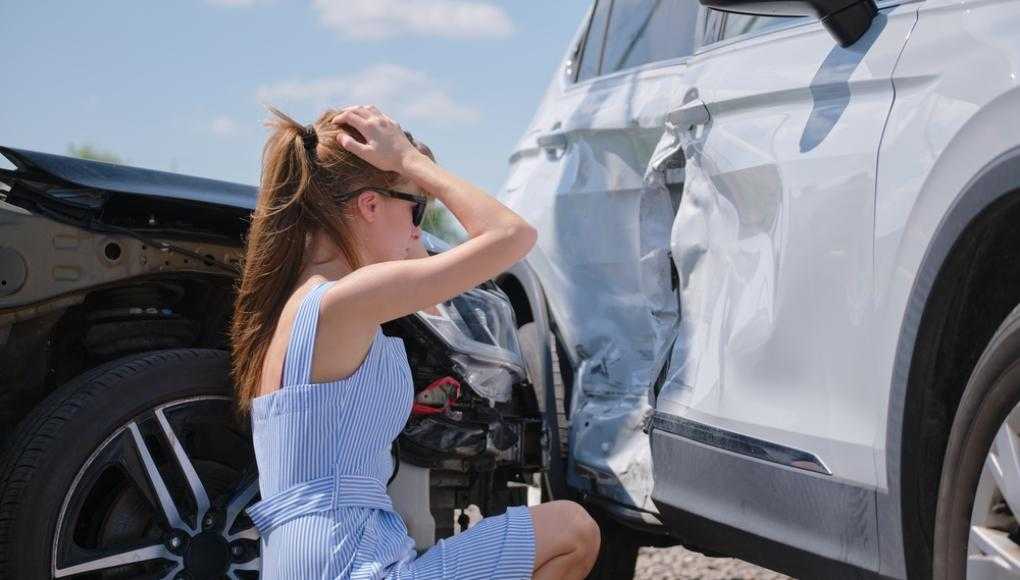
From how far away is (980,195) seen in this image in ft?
7.64

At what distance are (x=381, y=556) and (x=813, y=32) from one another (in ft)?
4.89

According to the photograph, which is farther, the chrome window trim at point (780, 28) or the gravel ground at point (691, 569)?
the gravel ground at point (691, 569)

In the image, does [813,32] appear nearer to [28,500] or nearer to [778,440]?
[778,440]

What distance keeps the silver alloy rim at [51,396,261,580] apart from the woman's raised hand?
0.89 m

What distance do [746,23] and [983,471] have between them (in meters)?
1.50

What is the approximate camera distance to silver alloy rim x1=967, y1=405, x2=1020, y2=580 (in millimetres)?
2217

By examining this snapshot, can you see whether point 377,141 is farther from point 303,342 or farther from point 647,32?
point 647,32

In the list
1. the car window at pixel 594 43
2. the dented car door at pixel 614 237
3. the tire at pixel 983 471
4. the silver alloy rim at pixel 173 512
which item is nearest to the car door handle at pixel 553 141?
the dented car door at pixel 614 237

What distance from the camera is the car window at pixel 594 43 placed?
467 cm

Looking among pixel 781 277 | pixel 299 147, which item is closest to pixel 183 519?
pixel 299 147

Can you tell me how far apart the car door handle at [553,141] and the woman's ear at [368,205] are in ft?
5.95

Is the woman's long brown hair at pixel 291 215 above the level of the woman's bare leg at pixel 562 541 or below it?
above

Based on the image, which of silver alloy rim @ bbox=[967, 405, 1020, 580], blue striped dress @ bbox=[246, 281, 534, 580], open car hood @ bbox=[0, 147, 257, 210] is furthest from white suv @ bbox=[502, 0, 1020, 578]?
open car hood @ bbox=[0, 147, 257, 210]

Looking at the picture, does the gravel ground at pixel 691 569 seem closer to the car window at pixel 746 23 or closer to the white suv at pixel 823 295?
the white suv at pixel 823 295
